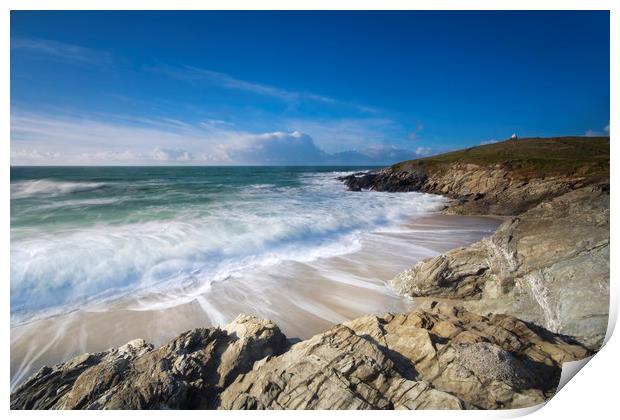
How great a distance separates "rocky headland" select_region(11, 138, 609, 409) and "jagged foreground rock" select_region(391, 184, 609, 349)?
0.02 meters

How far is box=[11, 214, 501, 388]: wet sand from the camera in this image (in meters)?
4.29

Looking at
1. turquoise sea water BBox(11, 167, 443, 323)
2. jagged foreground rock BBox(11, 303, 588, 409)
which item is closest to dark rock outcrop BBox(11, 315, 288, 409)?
jagged foreground rock BBox(11, 303, 588, 409)

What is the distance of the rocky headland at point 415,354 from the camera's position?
286cm

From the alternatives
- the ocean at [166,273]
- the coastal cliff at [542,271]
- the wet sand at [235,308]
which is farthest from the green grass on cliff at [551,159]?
the wet sand at [235,308]

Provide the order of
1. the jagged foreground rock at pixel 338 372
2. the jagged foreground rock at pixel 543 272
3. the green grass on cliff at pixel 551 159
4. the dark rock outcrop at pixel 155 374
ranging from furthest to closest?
the green grass on cliff at pixel 551 159 → the jagged foreground rock at pixel 543 272 → the dark rock outcrop at pixel 155 374 → the jagged foreground rock at pixel 338 372

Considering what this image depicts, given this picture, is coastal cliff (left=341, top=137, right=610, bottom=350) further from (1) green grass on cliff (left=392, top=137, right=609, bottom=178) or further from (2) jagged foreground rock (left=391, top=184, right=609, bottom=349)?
(1) green grass on cliff (left=392, top=137, right=609, bottom=178)

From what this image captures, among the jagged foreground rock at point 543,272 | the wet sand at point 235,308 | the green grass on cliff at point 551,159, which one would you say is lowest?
the wet sand at point 235,308

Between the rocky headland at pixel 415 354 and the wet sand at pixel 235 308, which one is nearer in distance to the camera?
the rocky headland at pixel 415 354

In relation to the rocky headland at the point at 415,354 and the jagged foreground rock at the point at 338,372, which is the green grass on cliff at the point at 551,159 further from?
the jagged foreground rock at the point at 338,372

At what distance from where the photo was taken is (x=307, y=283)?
20.6ft

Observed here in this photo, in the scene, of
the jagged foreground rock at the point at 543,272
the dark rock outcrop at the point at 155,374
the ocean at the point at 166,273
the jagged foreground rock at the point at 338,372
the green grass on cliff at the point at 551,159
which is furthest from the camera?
the green grass on cliff at the point at 551,159

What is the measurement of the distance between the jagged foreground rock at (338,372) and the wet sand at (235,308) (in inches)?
37.1

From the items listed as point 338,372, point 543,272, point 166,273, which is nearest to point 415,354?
point 338,372
